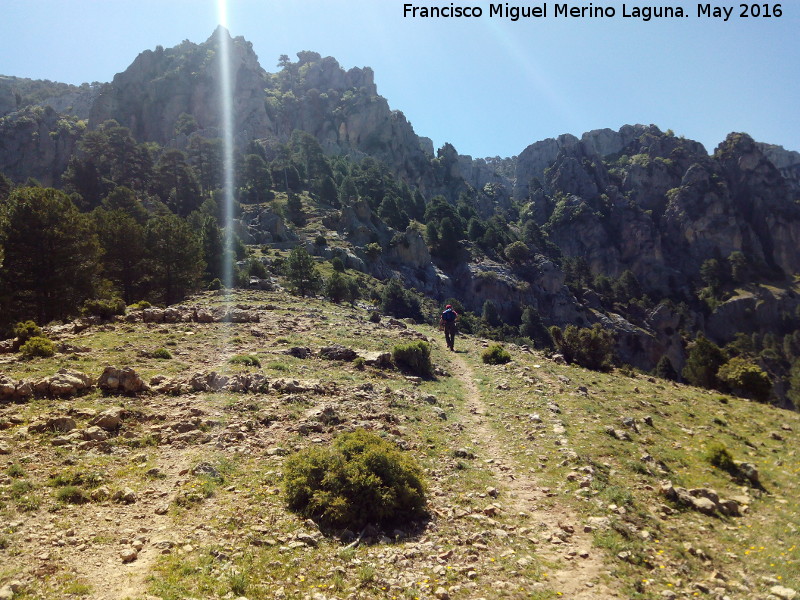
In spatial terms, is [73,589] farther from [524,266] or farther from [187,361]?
[524,266]

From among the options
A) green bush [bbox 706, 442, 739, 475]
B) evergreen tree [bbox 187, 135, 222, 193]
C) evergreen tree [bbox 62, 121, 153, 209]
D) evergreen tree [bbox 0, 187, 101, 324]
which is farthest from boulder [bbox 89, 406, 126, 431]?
evergreen tree [bbox 187, 135, 222, 193]

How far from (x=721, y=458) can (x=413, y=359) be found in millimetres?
13830

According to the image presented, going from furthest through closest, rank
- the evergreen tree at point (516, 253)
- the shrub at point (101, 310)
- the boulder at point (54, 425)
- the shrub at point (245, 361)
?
the evergreen tree at point (516, 253)
the shrub at point (101, 310)
the shrub at point (245, 361)
the boulder at point (54, 425)

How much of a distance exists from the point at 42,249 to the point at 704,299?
16993 centimetres

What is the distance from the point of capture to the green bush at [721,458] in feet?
41.1

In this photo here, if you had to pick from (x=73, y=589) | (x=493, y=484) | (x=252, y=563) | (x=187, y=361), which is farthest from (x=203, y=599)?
(x=187, y=361)

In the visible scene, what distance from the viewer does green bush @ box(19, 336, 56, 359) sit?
1639 centimetres

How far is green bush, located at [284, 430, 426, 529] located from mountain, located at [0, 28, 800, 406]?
78.4 meters

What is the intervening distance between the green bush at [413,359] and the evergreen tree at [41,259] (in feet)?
77.9

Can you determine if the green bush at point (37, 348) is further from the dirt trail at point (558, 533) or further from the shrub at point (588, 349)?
the shrub at point (588, 349)

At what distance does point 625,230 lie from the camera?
567ft

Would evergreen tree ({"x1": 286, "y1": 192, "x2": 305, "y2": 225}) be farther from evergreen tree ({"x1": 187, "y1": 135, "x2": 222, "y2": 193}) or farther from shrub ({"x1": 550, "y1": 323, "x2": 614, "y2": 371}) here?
shrub ({"x1": 550, "y1": 323, "x2": 614, "y2": 371})

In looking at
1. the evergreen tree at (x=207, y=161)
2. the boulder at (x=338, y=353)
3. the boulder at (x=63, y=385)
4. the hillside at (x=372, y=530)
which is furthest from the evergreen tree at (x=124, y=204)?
the boulder at (x=63, y=385)

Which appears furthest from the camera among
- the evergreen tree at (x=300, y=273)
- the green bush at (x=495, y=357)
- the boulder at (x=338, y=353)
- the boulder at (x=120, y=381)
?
the evergreen tree at (x=300, y=273)
